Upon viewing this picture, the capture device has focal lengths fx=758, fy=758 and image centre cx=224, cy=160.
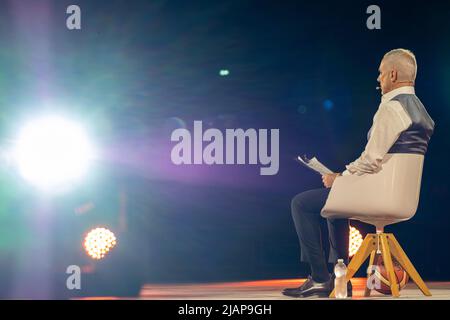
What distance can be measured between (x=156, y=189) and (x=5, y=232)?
1.10 metres

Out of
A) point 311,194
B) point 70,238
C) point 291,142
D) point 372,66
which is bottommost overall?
point 70,238

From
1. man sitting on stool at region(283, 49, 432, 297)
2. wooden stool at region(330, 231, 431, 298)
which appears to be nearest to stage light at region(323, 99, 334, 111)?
man sitting on stool at region(283, 49, 432, 297)

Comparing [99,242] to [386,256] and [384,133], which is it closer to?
[386,256]

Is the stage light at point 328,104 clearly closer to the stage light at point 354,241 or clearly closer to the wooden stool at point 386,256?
the stage light at point 354,241

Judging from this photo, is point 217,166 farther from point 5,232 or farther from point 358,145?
point 5,232

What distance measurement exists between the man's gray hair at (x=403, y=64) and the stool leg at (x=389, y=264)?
38.1 inches

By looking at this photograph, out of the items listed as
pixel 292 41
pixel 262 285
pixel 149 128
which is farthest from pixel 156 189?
pixel 292 41

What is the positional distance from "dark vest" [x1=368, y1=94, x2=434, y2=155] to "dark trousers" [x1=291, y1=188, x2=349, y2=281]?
0.56 metres

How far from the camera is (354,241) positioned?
5.29 metres

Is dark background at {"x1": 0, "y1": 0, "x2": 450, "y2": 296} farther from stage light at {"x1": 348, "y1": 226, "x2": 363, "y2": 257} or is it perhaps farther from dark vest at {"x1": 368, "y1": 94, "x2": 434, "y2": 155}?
dark vest at {"x1": 368, "y1": 94, "x2": 434, "y2": 155}

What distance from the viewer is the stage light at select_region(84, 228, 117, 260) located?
518cm

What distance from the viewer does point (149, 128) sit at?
18.0 feet

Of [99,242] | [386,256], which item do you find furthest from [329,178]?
[99,242]
